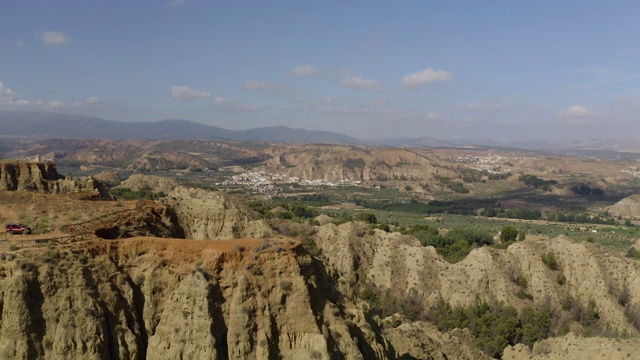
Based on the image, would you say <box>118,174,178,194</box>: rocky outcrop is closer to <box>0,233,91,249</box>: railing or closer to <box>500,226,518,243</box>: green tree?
<box>500,226,518,243</box>: green tree

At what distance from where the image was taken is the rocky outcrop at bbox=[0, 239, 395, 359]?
1986 cm

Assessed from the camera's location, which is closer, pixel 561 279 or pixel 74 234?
pixel 74 234

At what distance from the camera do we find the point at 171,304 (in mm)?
21750

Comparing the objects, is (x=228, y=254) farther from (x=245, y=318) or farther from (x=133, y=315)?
(x=133, y=315)

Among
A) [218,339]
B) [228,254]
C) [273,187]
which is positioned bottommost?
[273,187]

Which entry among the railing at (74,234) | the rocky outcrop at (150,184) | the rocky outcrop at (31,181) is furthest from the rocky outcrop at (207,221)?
the rocky outcrop at (150,184)

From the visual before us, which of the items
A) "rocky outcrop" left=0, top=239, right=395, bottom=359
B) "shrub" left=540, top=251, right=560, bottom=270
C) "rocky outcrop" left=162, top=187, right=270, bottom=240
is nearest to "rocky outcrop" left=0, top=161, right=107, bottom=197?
"rocky outcrop" left=162, top=187, right=270, bottom=240

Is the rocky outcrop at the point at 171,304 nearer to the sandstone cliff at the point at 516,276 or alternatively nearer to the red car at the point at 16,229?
the red car at the point at 16,229

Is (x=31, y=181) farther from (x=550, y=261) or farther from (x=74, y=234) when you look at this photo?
(x=550, y=261)

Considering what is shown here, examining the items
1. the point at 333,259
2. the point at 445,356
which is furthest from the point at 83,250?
the point at 333,259

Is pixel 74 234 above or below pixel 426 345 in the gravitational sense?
above

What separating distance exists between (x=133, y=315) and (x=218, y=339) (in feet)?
14.0

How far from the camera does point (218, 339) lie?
842 inches

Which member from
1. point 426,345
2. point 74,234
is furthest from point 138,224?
point 426,345
